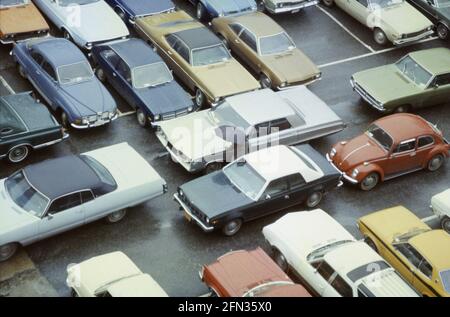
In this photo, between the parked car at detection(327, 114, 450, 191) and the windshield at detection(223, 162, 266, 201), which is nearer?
the windshield at detection(223, 162, 266, 201)

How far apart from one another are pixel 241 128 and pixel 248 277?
5.05m

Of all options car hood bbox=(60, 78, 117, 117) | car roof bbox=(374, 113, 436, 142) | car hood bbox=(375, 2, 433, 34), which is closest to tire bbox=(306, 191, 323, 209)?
car roof bbox=(374, 113, 436, 142)

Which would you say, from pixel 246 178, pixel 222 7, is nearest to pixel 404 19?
pixel 222 7

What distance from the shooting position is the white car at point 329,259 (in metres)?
15.2

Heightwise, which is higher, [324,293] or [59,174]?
[59,174]

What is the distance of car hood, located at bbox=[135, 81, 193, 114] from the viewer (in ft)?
65.1

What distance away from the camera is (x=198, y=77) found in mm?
21016

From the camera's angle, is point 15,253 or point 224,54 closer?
point 15,253

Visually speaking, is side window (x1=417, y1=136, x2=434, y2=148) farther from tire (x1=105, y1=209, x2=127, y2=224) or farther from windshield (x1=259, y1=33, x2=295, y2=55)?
tire (x1=105, y1=209, x2=127, y2=224)

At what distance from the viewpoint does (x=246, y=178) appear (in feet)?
57.6

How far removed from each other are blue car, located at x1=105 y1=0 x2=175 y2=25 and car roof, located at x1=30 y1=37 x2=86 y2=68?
9.42 ft

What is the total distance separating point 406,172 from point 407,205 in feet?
3.58
